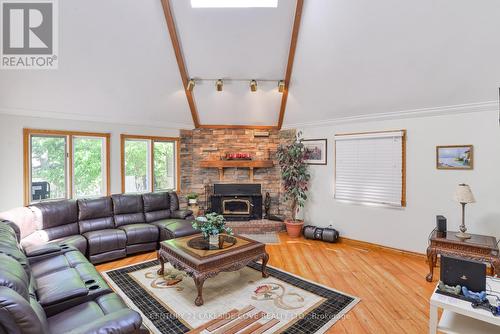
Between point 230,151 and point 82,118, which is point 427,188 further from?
point 82,118

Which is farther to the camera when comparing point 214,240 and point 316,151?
point 316,151

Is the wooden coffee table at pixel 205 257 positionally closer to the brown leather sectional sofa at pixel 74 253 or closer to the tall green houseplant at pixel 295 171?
the brown leather sectional sofa at pixel 74 253

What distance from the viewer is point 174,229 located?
14.8 ft

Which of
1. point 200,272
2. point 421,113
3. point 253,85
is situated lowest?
point 200,272

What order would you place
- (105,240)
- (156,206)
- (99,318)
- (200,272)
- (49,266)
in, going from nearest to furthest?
(99,318)
(49,266)
(200,272)
(105,240)
(156,206)

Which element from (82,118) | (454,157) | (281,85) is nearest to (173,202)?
(82,118)

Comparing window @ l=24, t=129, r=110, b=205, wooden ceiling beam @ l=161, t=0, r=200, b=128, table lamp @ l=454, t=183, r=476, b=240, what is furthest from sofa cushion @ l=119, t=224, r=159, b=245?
table lamp @ l=454, t=183, r=476, b=240

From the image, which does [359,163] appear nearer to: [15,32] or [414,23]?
[414,23]

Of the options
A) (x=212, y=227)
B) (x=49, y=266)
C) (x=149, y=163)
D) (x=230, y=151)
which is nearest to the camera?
(x=49, y=266)

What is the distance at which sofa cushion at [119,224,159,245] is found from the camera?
14.4 ft

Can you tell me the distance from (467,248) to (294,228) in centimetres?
299

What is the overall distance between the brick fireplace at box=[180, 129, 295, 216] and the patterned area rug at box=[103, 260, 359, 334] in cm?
280
